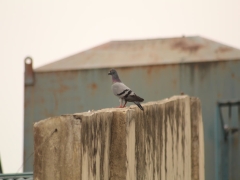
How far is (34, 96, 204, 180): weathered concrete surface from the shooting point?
Result: 7895 mm

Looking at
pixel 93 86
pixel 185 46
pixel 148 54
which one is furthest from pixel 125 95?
pixel 185 46

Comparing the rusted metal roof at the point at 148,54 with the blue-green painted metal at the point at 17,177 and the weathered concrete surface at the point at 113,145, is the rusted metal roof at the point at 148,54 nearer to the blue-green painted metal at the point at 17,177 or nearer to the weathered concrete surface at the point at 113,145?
the weathered concrete surface at the point at 113,145

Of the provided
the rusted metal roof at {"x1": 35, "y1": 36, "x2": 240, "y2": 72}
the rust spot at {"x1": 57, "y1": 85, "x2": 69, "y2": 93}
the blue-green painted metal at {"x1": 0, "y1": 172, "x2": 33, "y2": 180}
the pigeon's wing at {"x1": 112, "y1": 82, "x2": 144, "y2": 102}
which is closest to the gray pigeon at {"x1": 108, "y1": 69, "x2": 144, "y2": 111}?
the pigeon's wing at {"x1": 112, "y1": 82, "x2": 144, "y2": 102}

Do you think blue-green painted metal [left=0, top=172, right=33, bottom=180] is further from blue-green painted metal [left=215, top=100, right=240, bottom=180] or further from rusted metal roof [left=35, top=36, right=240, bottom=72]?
rusted metal roof [left=35, top=36, right=240, bottom=72]

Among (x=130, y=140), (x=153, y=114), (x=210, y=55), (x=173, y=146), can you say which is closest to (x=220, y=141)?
(x=210, y=55)

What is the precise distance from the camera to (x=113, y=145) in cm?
935

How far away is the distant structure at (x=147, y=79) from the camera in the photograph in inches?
733

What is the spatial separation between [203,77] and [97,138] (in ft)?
33.3

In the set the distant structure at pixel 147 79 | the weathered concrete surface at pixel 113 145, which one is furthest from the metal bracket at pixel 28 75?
the weathered concrete surface at pixel 113 145

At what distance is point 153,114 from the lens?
11.3m

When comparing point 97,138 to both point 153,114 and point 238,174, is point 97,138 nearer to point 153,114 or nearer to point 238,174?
point 153,114

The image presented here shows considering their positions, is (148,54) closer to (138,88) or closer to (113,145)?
(138,88)

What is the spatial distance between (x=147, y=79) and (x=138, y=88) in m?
0.26

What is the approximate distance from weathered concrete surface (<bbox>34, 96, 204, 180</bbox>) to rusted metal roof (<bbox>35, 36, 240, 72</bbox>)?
567 centimetres
